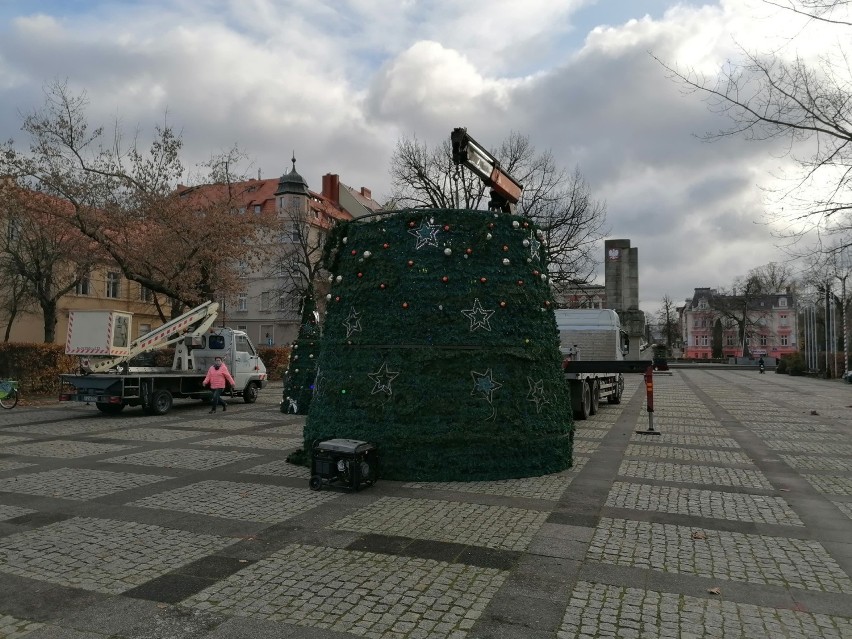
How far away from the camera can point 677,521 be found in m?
6.61

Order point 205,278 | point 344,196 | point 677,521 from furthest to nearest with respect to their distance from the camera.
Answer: point 344,196, point 205,278, point 677,521

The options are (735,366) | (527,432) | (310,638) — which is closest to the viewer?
(310,638)

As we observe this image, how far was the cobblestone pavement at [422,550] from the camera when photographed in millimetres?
4148

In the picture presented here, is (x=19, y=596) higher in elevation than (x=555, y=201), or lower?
lower

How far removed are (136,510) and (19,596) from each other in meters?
2.44

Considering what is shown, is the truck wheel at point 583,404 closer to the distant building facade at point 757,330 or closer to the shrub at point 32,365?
the shrub at point 32,365

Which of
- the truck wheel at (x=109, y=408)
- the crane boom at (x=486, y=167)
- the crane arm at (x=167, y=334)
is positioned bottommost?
the truck wheel at (x=109, y=408)

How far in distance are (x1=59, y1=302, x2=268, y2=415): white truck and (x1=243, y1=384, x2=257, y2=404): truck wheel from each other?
117cm

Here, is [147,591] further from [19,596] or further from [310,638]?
[310,638]

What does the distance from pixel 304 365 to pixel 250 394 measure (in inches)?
236

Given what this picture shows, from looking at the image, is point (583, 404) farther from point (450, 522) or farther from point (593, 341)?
point (450, 522)

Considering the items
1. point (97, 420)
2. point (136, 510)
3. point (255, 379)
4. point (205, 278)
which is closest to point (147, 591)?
point (136, 510)

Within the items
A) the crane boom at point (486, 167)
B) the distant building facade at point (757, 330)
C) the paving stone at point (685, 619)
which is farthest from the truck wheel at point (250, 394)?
the distant building facade at point (757, 330)

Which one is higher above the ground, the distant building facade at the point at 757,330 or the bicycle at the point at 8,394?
the distant building facade at the point at 757,330
